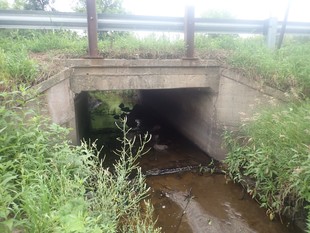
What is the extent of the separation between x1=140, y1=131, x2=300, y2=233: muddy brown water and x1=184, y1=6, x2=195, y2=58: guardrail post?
2368 millimetres

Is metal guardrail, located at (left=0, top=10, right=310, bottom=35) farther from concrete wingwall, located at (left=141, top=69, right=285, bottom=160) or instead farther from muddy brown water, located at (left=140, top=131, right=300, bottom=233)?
muddy brown water, located at (left=140, top=131, right=300, bottom=233)

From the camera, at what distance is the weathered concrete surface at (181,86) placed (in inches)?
167

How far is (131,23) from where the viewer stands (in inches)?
192

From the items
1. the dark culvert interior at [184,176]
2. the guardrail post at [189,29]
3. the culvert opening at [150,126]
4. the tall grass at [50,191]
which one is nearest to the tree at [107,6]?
the culvert opening at [150,126]

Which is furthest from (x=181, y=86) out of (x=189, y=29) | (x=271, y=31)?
(x=271, y=31)

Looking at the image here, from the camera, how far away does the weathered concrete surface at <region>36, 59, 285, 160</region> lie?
13.9 feet

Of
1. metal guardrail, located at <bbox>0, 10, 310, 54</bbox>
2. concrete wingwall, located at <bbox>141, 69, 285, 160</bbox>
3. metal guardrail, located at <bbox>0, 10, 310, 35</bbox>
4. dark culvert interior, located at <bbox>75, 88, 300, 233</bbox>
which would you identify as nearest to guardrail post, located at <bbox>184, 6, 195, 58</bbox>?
metal guardrail, located at <bbox>0, 10, 310, 54</bbox>

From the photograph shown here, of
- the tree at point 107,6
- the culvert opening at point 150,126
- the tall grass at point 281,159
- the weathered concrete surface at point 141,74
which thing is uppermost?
the tree at point 107,6

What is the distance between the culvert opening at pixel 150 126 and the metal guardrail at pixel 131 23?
64.9 inches

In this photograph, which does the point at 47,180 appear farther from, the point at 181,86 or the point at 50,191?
the point at 181,86

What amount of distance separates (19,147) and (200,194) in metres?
2.96

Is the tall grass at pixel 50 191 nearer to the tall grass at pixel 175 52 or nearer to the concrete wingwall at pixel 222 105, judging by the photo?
the tall grass at pixel 175 52

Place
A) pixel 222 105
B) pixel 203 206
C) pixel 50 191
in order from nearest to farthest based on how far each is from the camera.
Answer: pixel 50 191 < pixel 203 206 < pixel 222 105

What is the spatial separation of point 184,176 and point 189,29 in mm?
2864
